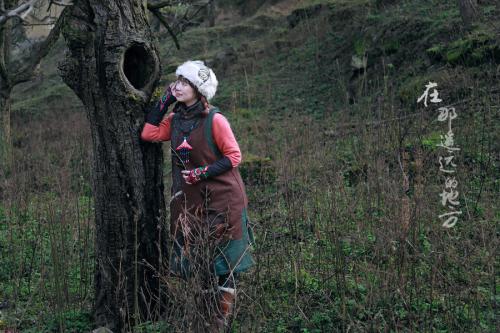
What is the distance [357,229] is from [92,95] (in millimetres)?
2439

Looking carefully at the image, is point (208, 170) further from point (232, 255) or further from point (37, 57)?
point (37, 57)

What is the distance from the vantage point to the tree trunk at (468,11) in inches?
394

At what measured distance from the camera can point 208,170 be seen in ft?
12.0

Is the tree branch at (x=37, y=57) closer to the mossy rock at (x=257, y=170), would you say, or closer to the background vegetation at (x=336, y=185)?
the background vegetation at (x=336, y=185)

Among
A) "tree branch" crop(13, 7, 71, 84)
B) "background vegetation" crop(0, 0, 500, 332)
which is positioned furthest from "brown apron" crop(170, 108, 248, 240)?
"tree branch" crop(13, 7, 71, 84)

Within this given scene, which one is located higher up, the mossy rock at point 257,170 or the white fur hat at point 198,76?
the white fur hat at point 198,76

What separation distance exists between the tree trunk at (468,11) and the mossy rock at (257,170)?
4791 mm

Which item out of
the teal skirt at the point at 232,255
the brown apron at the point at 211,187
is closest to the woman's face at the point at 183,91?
the brown apron at the point at 211,187

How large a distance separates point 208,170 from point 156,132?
1.58 ft

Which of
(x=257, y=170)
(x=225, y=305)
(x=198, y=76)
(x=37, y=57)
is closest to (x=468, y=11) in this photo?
(x=257, y=170)

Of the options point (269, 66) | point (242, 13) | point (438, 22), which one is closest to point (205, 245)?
point (438, 22)

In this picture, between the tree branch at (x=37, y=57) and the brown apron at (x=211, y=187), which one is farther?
the tree branch at (x=37, y=57)

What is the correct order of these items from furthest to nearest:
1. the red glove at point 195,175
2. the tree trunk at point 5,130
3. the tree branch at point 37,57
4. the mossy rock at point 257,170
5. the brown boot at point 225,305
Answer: the tree branch at point 37,57 → the tree trunk at point 5,130 → the mossy rock at point 257,170 → the red glove at point 195,175 → the brown boot at point 225,305

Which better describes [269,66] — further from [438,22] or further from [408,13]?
[438,22]
